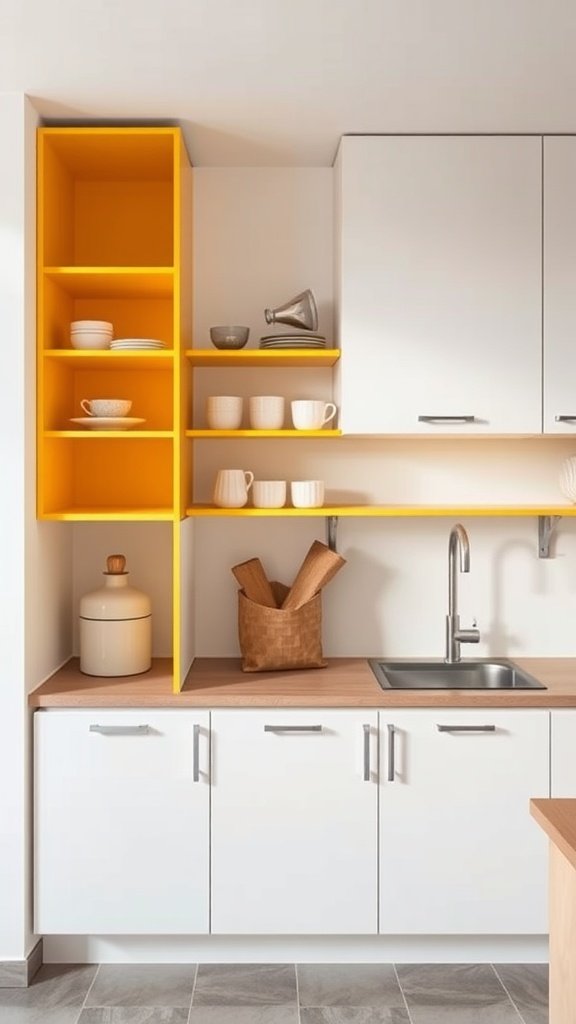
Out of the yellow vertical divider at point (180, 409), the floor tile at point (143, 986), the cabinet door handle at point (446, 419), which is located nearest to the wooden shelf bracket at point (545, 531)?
the cabinet door handle at point (446, 419)

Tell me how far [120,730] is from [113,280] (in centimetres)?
130

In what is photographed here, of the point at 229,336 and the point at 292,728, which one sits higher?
the point at 229,336

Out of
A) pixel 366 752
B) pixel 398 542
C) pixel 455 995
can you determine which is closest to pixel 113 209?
pixel 398 542

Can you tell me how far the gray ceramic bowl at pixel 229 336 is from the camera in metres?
2.97

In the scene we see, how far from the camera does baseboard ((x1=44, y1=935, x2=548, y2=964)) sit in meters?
2.85

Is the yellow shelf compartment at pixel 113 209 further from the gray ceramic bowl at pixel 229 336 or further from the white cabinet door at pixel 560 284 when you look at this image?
the white cabinet door at pixel 560 284

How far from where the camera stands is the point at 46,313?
111 inches

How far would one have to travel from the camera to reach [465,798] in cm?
275

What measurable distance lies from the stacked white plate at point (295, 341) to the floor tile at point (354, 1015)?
1.87m

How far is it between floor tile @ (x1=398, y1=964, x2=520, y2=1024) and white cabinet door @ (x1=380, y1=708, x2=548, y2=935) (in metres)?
0.26

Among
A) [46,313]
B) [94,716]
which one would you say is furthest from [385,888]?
[46,313]

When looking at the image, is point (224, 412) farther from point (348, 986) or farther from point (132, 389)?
point (348, 986)

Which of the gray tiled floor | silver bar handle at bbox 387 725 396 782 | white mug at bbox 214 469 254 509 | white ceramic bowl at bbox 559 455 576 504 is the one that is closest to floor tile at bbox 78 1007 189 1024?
the gray tiled floor

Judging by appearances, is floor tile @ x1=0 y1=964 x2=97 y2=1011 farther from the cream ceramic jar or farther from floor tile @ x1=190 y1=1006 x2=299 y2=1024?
the cream ceramic jar
